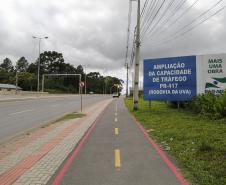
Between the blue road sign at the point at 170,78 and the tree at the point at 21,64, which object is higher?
the tree at the point at 21,64

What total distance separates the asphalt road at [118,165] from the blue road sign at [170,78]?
1557 cm

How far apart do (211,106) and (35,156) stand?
1384 cm

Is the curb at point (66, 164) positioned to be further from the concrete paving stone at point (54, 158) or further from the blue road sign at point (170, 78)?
the blue road sign at point (170, 78)

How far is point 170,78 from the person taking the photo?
28766 millimetres

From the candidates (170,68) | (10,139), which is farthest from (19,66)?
(10,139)

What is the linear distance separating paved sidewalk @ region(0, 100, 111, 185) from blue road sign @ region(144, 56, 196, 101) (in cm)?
1404

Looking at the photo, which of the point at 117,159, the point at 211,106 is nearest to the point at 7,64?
the point at 211,106

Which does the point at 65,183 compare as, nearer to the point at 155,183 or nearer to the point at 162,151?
the point at 155,183

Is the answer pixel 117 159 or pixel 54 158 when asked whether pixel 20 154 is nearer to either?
pixel 54 158

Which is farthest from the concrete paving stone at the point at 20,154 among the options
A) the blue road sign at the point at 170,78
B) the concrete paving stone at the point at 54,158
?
the blue road sign at the point at 170,78

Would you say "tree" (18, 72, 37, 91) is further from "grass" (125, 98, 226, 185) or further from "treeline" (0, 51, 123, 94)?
"grass" (125, 98, 226, 185)

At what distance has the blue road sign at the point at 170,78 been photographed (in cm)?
2795

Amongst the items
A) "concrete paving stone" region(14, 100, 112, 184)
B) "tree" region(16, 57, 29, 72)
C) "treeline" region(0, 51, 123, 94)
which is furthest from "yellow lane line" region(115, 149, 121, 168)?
"tree" region(16, 57, 29, 72)

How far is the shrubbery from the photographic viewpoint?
2004cm
